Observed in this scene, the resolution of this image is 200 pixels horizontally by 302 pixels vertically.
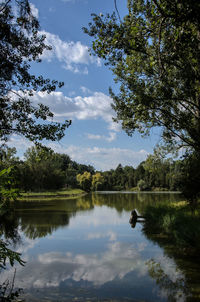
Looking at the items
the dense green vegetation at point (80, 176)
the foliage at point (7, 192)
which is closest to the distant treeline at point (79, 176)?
the dense green vegetation at point (80, 176)

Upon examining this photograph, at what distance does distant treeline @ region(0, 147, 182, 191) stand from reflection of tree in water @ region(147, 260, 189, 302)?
4852 millimetres

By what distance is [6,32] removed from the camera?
5.71 m

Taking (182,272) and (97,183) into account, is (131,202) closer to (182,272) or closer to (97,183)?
(182,272)

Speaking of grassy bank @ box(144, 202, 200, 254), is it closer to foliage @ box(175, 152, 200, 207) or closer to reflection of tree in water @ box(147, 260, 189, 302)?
foliage @ box(175, 152, 200, 207)

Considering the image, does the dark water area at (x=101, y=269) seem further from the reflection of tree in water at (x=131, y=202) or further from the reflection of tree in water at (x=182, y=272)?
the reflection of tree in water at (x=131, y=202)

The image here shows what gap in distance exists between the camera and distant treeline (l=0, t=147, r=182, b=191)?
66.6 ft

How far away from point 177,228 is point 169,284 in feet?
17.1

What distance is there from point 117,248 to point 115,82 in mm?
10460

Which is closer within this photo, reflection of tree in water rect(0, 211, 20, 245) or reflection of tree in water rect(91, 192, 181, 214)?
reflection of tree in water rect(0, 211, 20, 245)

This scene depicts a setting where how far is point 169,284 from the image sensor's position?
20.8 ft

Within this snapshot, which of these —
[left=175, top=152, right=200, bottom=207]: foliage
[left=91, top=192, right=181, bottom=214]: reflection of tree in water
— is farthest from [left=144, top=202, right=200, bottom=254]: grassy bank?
[left=91, top=192, right=181, bottom=214]: reflection of tree in water

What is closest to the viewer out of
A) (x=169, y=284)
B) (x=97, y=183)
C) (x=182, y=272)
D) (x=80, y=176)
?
(x=169, y=284)

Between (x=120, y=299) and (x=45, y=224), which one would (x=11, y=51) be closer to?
(x=120, y=299)

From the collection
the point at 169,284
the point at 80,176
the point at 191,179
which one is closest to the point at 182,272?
the point at 169,284
